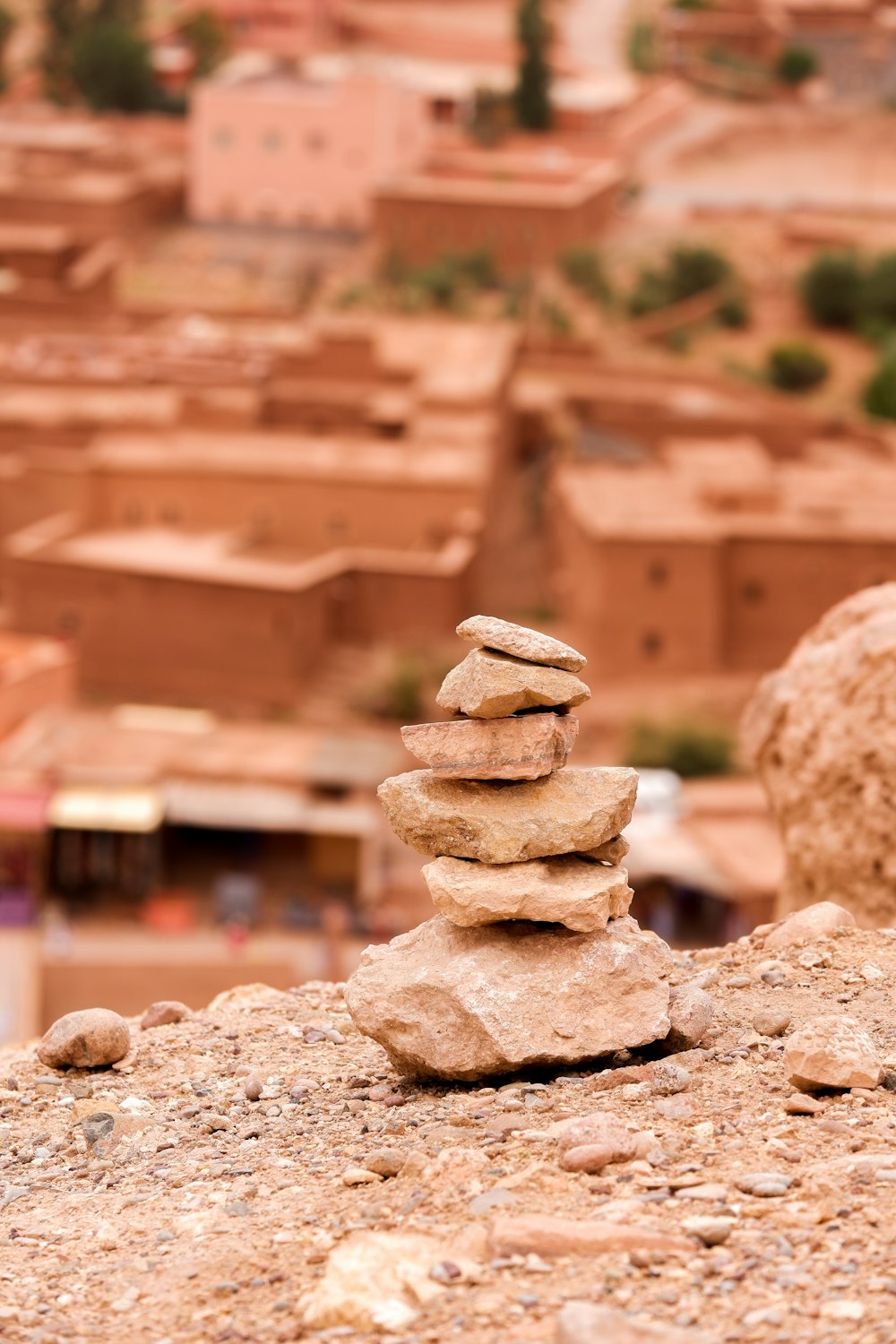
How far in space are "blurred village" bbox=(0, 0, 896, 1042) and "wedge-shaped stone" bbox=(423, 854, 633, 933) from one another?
34.1 ft

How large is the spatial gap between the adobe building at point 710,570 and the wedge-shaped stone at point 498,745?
1865 centimetres

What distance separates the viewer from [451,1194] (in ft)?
15.3

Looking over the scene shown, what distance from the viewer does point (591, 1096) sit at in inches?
206

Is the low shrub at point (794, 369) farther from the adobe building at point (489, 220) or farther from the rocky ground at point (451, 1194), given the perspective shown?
the rocky ground at point (451, 1194)

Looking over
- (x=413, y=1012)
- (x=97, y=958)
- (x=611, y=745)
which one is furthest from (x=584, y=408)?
(x=413, y=1012)

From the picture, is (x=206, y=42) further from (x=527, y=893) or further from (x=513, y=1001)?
(x=513, y=1001)

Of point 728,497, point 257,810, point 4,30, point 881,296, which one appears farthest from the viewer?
point 4,30

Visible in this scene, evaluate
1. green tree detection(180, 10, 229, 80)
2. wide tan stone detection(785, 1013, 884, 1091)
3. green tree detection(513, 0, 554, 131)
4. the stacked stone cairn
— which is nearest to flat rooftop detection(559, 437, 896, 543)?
the stacked stone cairn

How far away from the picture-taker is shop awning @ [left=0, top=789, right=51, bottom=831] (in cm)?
1995

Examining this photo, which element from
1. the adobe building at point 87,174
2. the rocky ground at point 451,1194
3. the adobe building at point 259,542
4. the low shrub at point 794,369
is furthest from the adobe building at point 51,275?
the rocky ground at point 451,1194

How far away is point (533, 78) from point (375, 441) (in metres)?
26.8

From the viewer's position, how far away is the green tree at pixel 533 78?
5241cm

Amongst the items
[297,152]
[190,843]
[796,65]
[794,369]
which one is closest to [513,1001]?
[190,843]

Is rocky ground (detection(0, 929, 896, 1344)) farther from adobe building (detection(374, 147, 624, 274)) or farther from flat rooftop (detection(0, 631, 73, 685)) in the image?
adobe building (detection(374, 147, 624, 274))
